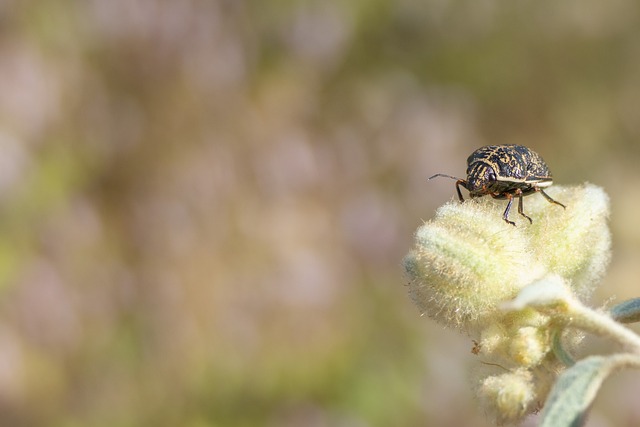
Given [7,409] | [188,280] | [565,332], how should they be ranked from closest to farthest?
[565,332], [7,409], [188,280]

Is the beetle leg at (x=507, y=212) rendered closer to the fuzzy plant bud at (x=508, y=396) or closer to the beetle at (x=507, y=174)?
the beetle at (x=507, y=174)

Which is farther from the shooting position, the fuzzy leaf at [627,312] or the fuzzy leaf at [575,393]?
the fuzzy leaf at [627,312]

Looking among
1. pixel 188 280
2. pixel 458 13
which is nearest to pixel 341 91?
pixel 458 13

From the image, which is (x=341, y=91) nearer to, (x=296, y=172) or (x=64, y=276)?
(x=296, y=172)

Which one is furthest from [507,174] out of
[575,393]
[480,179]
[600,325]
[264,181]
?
[264,181]

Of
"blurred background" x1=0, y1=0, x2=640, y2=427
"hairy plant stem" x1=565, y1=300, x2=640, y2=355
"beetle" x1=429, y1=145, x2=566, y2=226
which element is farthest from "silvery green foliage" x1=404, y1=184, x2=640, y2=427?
"blurred background" x1=0, y1=0, x2=640, y2=427

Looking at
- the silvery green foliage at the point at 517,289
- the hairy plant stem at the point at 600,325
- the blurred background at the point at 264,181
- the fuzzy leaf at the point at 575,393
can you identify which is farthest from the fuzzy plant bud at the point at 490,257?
the blurred background at the point at 264,181
